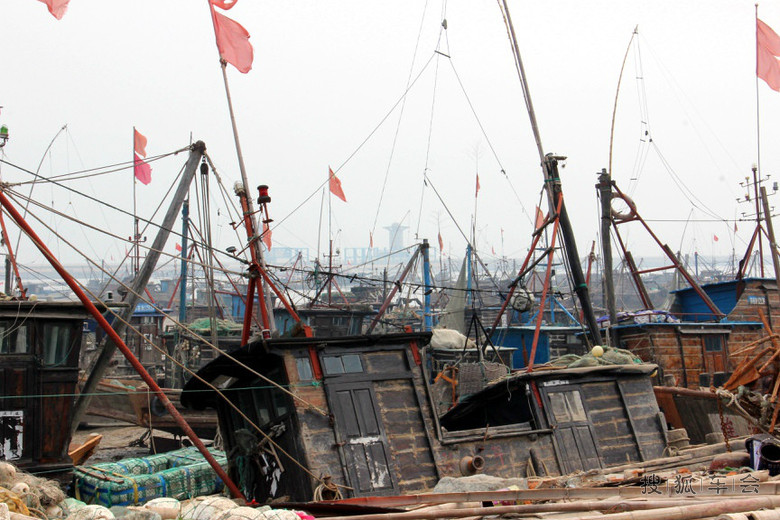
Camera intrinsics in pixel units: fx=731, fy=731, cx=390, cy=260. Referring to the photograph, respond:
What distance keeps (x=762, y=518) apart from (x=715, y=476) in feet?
9.92

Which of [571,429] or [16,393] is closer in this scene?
[16,393]

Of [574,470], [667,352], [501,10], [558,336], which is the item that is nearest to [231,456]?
[574,470]

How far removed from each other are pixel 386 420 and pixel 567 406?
366 cm

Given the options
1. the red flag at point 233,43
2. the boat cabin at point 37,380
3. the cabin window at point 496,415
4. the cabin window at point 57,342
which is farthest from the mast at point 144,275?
the cabin window at point 496,415

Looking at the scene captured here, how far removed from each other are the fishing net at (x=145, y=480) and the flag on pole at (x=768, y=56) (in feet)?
50.1

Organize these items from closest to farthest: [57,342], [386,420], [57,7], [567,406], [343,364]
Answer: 1. [57,7]
2. [386,420]
3. [343,364]
4. [57,342]
5. [567,406]

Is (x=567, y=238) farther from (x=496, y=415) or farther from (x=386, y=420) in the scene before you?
(x=386, y=420)

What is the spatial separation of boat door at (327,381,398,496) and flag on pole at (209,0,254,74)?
6.05 m

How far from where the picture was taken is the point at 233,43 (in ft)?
43.1

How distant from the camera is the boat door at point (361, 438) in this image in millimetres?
11086

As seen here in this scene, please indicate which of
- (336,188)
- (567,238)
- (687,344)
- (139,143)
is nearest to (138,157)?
(139,143)

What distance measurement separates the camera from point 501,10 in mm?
17938

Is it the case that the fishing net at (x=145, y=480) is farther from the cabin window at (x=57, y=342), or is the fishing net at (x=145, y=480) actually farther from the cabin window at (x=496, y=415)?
the cabin window at (x=496, y=415)

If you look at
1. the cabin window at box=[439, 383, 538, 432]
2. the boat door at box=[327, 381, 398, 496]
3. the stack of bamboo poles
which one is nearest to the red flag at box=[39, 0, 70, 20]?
the boat door at box=[327, 381, 398, 496]
